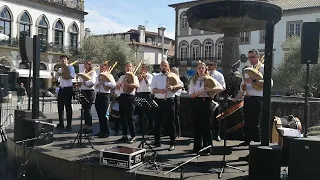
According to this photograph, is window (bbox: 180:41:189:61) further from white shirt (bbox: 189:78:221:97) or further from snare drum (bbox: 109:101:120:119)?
white shirt (bbox: 189:78:221:97)

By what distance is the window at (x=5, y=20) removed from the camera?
132 feet

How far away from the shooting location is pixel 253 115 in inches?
264

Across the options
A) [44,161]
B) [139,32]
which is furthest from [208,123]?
[139,32]

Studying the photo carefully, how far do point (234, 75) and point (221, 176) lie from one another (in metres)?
4.20

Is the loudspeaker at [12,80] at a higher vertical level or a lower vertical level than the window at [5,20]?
lower

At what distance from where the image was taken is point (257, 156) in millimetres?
4570

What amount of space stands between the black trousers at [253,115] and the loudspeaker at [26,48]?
15.8 ft

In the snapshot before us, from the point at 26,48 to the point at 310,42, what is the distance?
5768 millimetres

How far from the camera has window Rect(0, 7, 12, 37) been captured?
40.4 meters

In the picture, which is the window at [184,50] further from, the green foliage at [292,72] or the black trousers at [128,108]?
the black trousers at [128,108]

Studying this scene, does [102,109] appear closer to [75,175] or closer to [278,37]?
[75,175]

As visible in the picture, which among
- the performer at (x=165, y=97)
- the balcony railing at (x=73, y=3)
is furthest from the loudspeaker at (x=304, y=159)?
the balcony railing at (x=73, y=3)

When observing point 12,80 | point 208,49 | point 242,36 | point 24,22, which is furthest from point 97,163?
point 208,49

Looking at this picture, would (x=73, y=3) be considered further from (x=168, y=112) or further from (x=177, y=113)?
(x=168, y=112)
